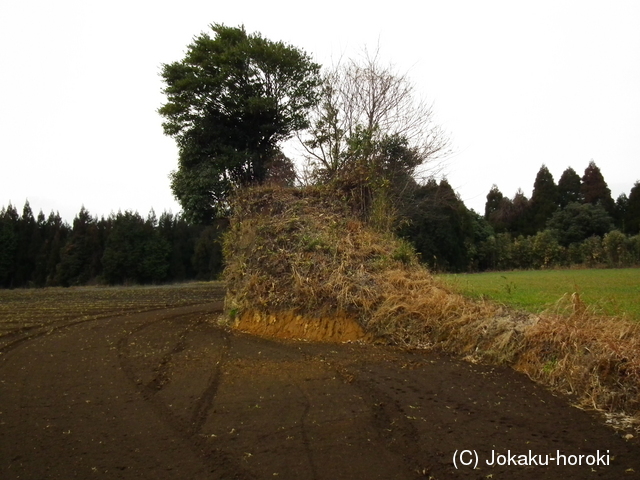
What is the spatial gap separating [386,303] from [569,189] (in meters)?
36.5

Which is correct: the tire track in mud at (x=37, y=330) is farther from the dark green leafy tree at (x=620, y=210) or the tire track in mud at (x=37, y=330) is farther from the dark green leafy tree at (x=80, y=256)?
the dark green leafy tree at (x=620, y=210)

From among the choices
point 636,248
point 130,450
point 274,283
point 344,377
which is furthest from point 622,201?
point 130,450

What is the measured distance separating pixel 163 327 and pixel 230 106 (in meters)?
9.07

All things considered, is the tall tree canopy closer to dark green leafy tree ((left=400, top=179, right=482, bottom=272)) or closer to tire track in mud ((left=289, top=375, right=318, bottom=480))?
dark green leafy tree ((left=400, top=179, right=482, bottom=272))

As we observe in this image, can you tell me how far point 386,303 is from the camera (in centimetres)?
773

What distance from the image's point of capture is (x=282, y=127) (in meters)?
17.2

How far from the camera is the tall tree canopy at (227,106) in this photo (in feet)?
53.9

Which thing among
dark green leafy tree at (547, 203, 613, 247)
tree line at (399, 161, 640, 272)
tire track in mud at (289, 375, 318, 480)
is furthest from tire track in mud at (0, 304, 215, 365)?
dark green leafy tree at (547, 203, 613, 247)

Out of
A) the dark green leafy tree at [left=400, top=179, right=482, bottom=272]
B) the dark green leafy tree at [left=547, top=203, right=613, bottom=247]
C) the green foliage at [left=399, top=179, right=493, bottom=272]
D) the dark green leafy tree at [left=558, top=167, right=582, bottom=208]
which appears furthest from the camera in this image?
the dark green leafy tree at [left=558, top=167, right=582, bottom=208]

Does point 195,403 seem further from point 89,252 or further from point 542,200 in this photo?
point 542,200

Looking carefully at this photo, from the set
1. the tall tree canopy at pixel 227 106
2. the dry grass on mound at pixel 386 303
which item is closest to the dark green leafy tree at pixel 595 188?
the tall tree canopy at pixel 227 106

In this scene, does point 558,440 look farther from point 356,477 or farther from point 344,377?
point 344,377

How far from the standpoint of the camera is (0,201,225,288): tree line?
111ft

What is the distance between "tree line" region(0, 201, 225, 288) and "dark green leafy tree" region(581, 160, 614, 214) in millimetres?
27375
